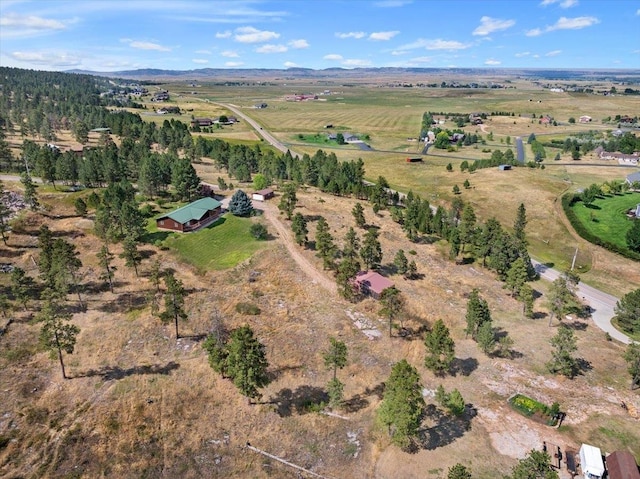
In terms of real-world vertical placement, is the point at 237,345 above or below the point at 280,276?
above

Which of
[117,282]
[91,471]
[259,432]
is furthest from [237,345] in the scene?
[117,282]

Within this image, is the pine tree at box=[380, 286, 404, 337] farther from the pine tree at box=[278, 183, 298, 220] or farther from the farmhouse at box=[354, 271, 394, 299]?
the pine tree at box=[278, 183, 298, 220]

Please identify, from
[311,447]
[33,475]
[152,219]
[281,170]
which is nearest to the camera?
[33,475]

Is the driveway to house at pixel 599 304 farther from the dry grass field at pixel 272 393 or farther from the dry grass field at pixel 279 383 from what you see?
the dry grass field at pixel 272 393

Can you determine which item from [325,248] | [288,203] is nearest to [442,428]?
[325,248]

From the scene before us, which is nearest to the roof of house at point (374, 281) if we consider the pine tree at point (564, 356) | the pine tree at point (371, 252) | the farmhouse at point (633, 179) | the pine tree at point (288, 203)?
the pine tree at point (371, 252)

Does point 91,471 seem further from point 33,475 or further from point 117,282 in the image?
point 117,282
